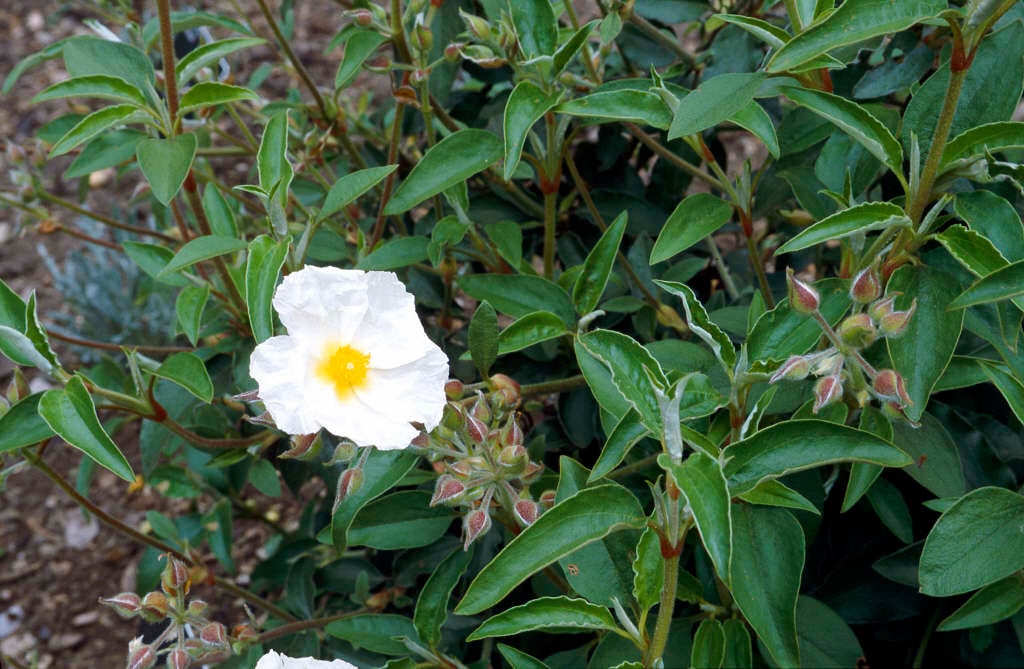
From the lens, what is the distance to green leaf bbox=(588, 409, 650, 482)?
1262 mm

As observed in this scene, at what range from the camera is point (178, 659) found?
1404 mm

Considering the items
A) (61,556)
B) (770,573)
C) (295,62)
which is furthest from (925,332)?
(61,556)

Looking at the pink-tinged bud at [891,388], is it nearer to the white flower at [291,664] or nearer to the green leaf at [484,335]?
the green leaf at [484,335]

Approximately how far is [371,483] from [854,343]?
2.11 ft

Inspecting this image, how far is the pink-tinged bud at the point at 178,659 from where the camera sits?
1.40 m

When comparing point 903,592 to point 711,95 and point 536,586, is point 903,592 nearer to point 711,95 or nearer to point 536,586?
point 536,586

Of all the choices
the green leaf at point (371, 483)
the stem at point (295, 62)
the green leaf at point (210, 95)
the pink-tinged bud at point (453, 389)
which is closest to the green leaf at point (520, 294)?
the pink-tinged bud at point (453, 389)

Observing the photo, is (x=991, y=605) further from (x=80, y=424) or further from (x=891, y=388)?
(x=80, y=424)

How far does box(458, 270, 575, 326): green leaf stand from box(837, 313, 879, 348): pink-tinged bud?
0.51 metres

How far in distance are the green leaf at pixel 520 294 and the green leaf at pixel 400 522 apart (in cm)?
34

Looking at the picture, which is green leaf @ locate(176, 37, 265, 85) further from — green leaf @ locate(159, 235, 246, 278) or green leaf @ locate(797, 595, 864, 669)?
green leaf @ locate(797, 595, 864, 669)

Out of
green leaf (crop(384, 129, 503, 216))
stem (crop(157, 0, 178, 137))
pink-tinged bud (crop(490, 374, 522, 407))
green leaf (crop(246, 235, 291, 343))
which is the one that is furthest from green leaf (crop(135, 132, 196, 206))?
pink-tinged bud (crop(490, 374, 522, 407))

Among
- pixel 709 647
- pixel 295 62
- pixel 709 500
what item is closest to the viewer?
pixel 709 500

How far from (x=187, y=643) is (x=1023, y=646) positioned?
48.4 inches
